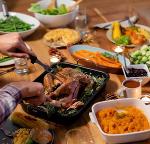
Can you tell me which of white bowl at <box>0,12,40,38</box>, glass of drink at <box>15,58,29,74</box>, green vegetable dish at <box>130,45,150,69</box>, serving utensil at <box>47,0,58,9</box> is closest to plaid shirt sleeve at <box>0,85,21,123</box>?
glass of drink at <box>15,58,29,74</box>

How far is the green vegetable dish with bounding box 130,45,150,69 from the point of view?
1.65 metres

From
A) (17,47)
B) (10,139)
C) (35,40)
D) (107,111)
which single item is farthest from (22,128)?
(35,40)

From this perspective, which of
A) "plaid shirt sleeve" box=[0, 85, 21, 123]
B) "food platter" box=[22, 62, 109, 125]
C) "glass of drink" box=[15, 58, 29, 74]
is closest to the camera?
"plaid shirt sleeve" box=[0, 85, 21, 123]

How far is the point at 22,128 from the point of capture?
1278 millimetres

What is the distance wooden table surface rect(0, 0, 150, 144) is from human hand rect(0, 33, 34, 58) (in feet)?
0.46

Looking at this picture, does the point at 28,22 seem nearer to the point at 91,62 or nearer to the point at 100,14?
the point at 100,14

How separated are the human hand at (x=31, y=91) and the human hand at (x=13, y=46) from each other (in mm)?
382

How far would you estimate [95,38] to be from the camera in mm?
2029

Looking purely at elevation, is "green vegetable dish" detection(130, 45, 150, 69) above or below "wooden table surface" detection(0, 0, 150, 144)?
above

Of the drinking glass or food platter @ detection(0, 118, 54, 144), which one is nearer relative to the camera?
food platter @ detection(0, 118, 54, 144)

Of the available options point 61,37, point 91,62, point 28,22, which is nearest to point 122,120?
point 91,62

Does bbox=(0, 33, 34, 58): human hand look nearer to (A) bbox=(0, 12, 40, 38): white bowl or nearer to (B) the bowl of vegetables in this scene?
(A) bbox=(0, 12, 40, 38): white bowl

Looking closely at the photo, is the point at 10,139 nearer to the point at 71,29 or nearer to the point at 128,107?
the point at 128,107

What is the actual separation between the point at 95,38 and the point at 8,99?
1.04 metres
